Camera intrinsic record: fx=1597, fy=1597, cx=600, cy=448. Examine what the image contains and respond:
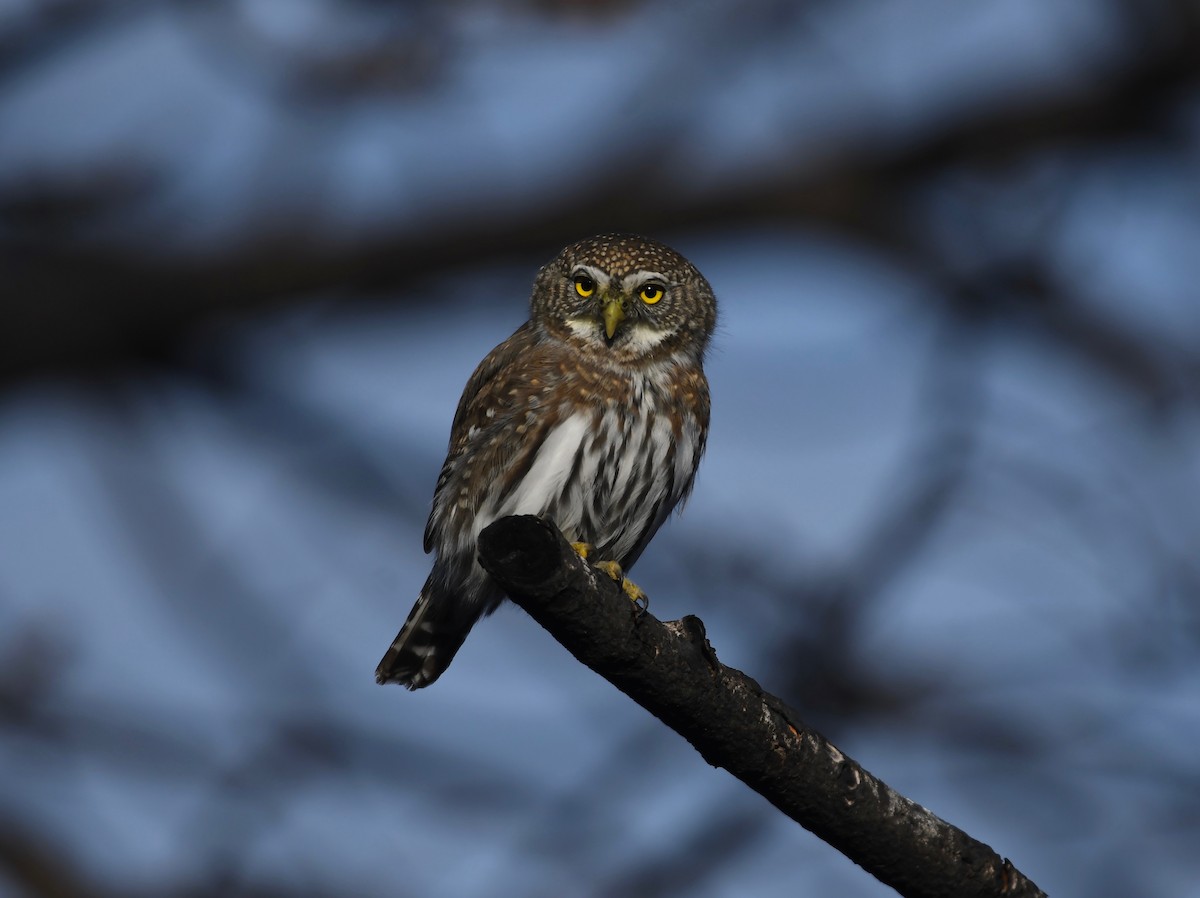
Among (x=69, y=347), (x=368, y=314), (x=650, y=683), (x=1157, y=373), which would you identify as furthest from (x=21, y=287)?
(x=1157, y=373)

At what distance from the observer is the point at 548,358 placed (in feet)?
19.4

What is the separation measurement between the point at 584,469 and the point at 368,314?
1417 millimetres

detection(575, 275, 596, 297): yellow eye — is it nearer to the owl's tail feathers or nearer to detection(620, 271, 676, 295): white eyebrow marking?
detection(620, 271, 676, 295): white eyebrow marking

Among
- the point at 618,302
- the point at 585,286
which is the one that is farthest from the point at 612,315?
the point at 585,286

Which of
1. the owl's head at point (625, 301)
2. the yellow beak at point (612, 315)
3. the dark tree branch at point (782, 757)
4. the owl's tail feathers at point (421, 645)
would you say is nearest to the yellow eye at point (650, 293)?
the owl's head at point (625, 301)

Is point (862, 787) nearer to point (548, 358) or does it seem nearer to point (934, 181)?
point (934, 181)

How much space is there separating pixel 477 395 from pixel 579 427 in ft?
1.93

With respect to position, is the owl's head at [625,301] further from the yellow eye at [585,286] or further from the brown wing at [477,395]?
the brown wing at [477,395]

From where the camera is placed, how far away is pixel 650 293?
20.8ft

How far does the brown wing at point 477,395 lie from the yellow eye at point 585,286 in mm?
255

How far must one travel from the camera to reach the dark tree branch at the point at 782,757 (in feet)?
11.9

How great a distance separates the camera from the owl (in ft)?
18.7

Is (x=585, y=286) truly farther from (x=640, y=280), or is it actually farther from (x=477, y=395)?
(x=477, y=395)

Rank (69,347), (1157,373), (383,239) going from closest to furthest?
(69,347), (383,239), (1157,373)
